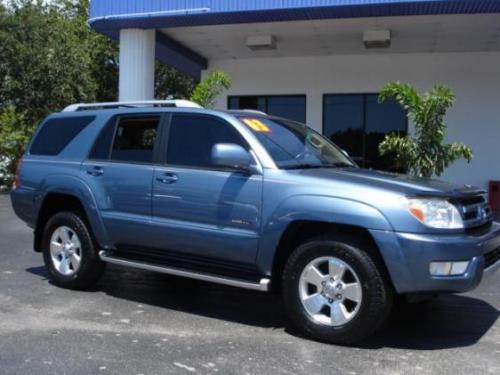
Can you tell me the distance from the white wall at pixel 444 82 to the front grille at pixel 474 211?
35.5 feet

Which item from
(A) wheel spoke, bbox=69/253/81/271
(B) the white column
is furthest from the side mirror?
(B) the white column

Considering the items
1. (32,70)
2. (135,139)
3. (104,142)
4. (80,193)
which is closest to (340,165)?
(135,139)

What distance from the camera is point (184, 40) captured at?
15086 millimetres

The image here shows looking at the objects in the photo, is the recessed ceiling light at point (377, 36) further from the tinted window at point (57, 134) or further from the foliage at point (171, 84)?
the foliage at point (171, 84)

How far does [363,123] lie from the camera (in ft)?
52.7

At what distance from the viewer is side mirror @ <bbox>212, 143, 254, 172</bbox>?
17.1ft

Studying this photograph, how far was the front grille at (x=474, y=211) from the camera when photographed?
4773mm

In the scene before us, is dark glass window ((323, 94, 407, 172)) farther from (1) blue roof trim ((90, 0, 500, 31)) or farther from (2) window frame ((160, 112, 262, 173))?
(2) window frame ((160, 112, 262, 173))

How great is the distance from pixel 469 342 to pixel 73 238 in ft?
13.1

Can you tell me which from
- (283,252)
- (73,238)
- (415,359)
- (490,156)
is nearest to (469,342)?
(415,359)

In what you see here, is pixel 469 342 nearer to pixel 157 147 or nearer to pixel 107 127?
pixel 157 147

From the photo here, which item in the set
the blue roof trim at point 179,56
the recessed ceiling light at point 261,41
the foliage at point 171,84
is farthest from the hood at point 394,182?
the foliage at point 171,84

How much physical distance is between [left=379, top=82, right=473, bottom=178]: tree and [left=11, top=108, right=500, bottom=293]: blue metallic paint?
5.23m

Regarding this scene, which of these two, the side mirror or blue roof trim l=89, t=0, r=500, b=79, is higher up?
blue roof trim l=89, t=0, r=500, b=79
